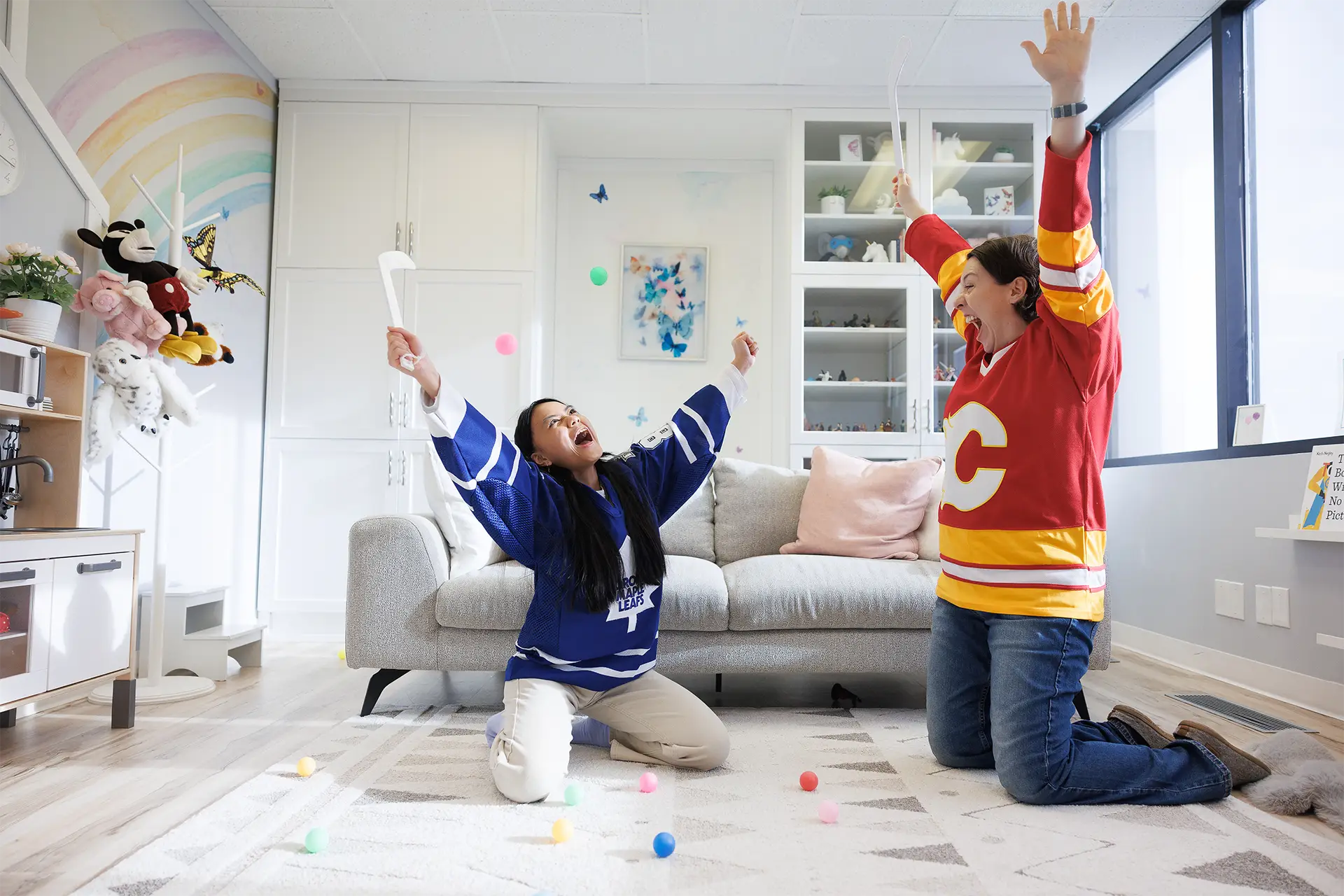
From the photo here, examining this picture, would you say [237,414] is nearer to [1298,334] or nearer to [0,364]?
[0,364]

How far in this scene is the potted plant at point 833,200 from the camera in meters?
4.04

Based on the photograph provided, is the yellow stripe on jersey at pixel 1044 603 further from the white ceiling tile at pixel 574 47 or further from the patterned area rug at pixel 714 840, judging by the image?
the white ceiling tile at pixel 574 47

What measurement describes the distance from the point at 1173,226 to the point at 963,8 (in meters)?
1.24

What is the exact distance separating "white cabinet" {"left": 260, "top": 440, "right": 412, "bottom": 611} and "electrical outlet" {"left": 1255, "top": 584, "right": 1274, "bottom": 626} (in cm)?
323

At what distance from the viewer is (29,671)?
1.87m

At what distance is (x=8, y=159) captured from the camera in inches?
90.8

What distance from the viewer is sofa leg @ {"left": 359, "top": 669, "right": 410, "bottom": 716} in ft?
7.51

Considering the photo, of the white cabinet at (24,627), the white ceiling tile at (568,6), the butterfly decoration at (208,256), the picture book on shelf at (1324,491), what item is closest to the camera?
the white cabinet at (24,627)

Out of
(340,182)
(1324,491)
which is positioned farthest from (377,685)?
(1324,491)

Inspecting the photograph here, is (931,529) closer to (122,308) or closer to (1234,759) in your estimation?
(1234,759)

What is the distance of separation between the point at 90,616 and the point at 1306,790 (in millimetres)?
2561

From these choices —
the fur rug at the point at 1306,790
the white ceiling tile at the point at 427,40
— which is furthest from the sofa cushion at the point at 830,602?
the white ceiling tile at the point at 427,40

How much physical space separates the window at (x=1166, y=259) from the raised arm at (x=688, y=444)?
2225 millimetres

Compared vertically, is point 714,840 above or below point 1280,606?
below
